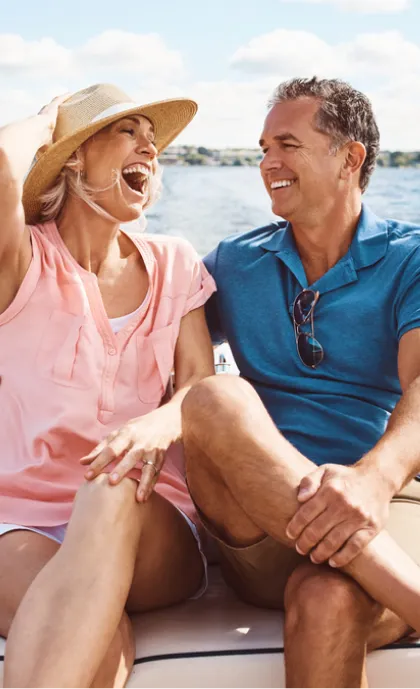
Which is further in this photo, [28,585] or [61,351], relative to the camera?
[61,351]

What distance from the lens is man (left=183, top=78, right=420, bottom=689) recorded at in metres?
1.87

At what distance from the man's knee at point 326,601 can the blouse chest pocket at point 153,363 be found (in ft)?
2.43

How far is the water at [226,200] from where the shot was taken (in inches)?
338

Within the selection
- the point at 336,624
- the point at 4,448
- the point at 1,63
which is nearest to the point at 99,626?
the point at 336,624

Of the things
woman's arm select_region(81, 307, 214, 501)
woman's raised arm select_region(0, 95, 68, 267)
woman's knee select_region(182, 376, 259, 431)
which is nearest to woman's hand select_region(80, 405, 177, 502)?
woman's arm select_region(81, 307, 214, 501)

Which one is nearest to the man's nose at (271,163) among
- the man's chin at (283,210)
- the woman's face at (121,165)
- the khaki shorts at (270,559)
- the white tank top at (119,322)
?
the man's chin at (283,210)

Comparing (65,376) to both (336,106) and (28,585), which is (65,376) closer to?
(28,585)

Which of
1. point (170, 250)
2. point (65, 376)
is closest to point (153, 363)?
point (65, 376)

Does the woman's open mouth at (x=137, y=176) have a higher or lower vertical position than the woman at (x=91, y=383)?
higher

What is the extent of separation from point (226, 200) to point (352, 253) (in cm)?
674

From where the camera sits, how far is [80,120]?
2557 millimetres

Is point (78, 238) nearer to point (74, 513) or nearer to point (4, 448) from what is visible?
point (4, 448)

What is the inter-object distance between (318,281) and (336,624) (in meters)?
1.05

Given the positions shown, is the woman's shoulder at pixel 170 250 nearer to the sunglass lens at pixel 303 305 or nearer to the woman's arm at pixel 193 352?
the woman's arm at pixel 193 352
